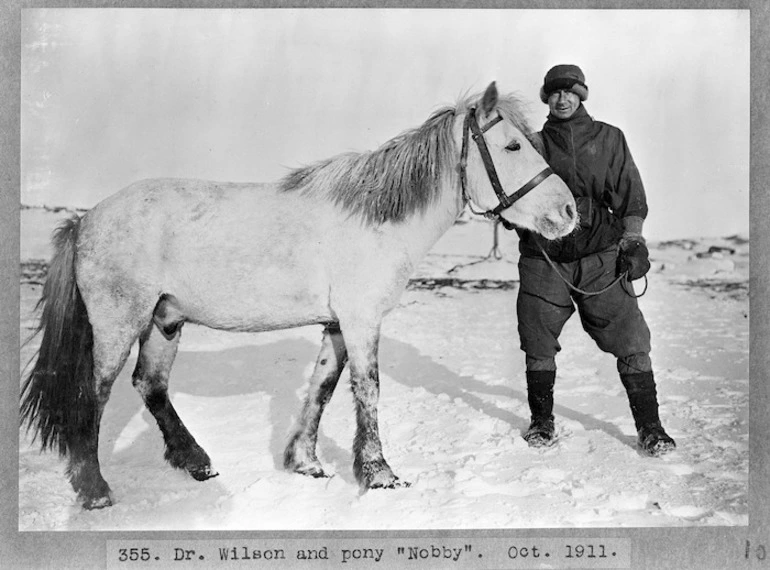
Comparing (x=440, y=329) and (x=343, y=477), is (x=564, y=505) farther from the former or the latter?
(x=440, y=329)

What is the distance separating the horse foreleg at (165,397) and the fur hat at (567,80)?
2205 mm

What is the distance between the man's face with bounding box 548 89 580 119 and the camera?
348cm

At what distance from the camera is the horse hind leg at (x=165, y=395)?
3.52 metres

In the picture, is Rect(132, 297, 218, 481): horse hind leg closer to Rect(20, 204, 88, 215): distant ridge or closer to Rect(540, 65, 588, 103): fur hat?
Rect(20, 204, 88, 215): distant ridge

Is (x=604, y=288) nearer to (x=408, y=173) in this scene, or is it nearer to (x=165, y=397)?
(x=408, y=173)

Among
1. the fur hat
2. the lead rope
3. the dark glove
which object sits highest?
the fur hat

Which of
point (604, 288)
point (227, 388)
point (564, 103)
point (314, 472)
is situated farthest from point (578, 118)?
point (227, 388)

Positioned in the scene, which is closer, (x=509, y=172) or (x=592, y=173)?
(x=509, y=172)

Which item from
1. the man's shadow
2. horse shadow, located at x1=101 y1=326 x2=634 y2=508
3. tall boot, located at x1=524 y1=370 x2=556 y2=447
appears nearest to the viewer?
tall boot, located at x1=524 y1=370 x2=556 y2=447

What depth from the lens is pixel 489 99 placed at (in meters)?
3.12

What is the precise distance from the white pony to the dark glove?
1.43 feet

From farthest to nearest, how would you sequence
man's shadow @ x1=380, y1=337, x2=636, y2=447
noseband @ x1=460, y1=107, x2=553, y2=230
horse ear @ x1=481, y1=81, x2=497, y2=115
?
man's shadow @ x1=380, y1=337, x2=636, y2=447
noseband @ x1=460, y1=107, x2=553, y2=230
horse ear @ x1=481, y1=81, x2=497, y2=115

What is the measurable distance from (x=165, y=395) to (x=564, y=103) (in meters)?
2.48
